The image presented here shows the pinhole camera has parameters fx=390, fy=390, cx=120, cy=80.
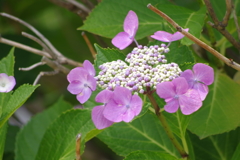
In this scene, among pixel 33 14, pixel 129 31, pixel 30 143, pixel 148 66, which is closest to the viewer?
pixel 148 66

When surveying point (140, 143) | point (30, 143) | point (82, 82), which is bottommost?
point (30, 143)

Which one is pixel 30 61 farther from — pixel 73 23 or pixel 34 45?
pixel 73 23

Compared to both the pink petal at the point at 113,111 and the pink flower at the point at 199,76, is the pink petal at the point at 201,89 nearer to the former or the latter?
the pink flower at the point at 199,76

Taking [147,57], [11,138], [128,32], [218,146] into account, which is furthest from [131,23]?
[11,138]

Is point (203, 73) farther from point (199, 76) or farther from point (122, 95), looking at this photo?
point (122, 95)

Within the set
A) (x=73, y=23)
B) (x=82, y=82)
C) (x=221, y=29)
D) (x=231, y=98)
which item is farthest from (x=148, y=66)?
(x=73, y=23)

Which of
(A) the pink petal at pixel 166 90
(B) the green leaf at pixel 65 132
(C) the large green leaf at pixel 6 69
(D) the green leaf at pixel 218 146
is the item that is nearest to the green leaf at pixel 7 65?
(C) the large green leaf at pixel 6 69
